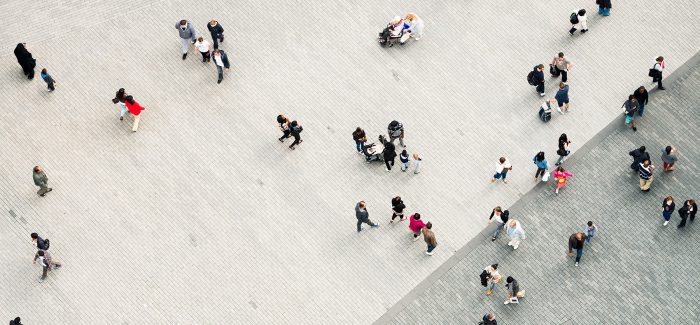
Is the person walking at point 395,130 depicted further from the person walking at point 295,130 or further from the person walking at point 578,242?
the person walking at point 578,242

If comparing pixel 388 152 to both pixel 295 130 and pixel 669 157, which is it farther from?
pixel 669 157

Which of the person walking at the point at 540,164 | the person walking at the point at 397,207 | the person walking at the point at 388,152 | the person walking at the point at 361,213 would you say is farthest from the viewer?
the person walking at the point at 388,152

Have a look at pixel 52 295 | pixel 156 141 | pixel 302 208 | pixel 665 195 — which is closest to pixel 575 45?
pixel 665 195

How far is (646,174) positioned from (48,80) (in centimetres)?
1812

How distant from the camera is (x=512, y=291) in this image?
107 ft

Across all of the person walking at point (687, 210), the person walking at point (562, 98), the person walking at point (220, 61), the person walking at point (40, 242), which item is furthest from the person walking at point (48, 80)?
the person walking at point (687, 210)

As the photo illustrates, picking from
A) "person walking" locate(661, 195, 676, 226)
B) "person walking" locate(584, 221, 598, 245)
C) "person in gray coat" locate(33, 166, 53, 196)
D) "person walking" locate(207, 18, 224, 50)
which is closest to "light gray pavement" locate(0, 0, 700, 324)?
"person in gray coat" locate(33, 166, 53, 196)

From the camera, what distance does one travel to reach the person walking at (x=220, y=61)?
36.2 metres

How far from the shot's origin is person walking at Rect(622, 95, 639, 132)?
117 feet

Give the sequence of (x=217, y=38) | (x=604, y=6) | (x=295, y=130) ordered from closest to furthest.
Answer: (x=295, y=130) < (x=217, y=38) < (x=604, y=6)

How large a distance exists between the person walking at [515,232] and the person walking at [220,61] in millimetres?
10116

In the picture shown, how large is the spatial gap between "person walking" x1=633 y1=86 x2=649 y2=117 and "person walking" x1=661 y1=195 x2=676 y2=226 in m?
3.42

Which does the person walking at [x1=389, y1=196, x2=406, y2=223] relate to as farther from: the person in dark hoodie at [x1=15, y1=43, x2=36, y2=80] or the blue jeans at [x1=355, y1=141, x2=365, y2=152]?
the person in dark hoodie at [x1=15, y1=43, x2=36, y2=80]

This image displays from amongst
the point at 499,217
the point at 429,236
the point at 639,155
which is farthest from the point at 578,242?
the point at 429,236
